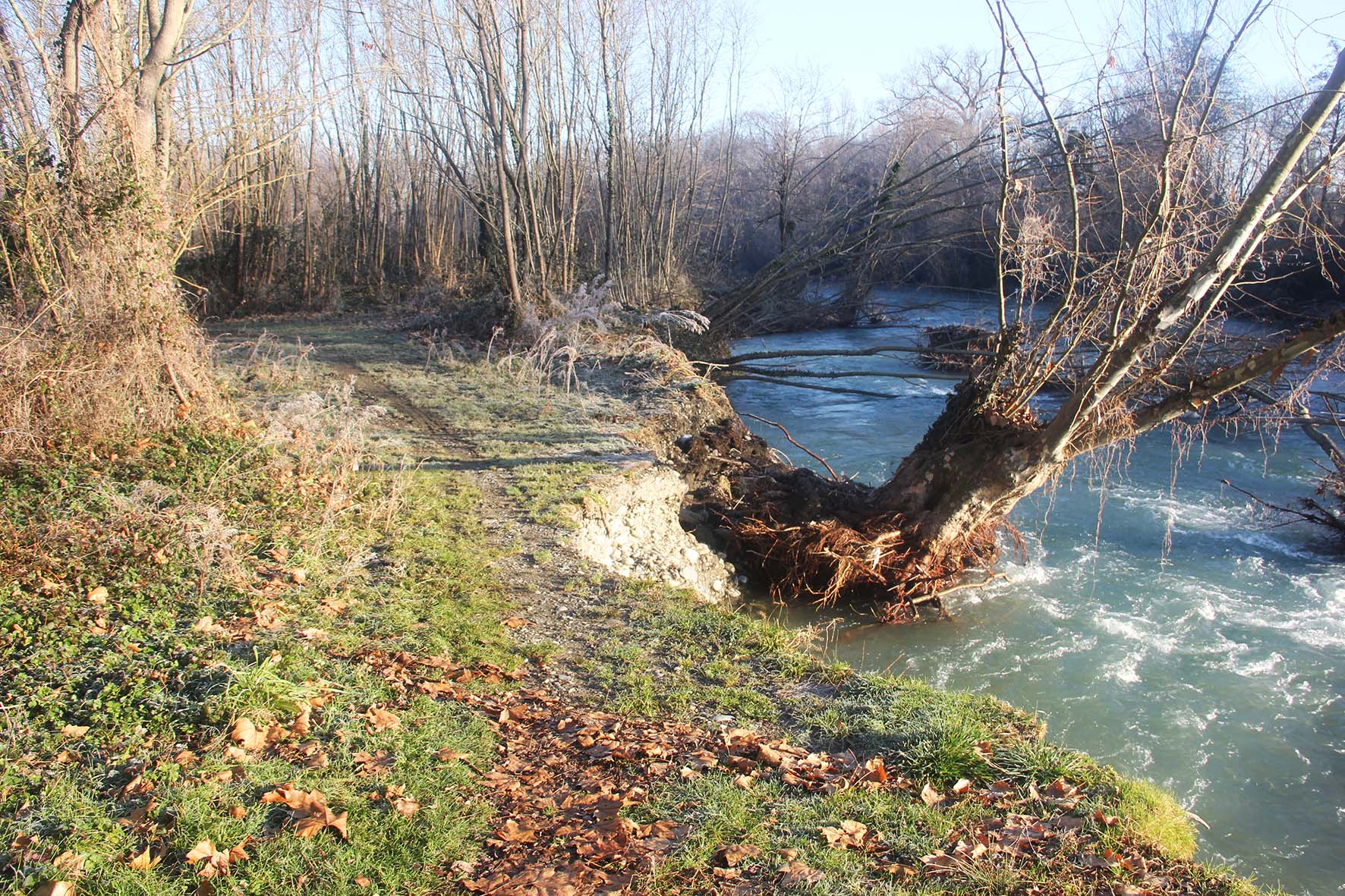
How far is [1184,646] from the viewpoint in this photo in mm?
6945

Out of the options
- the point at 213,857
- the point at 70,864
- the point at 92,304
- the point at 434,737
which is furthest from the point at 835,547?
the point at 92,304

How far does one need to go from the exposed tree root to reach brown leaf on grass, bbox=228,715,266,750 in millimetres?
4733

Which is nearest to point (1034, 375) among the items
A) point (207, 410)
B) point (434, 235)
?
point (207, 410)

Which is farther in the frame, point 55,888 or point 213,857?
point 213,857

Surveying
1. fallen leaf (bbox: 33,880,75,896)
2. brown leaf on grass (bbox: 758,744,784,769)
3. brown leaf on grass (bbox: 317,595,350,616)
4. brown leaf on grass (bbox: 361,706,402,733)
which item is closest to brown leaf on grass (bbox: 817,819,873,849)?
brown leaf on grass (bbox: 758,744,784,769)

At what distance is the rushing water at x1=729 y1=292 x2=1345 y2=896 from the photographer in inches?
203

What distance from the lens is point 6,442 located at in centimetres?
545

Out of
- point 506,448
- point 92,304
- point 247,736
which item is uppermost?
point 92,304

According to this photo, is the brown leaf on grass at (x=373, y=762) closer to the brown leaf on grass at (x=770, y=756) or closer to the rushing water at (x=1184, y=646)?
the brown leaf on grass at (x=770, y=756)

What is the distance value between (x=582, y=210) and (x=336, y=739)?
53.2 ft

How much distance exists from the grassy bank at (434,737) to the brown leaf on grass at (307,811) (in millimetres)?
10

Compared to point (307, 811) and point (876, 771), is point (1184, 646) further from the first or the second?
point (307, 811)

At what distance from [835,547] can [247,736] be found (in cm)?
506

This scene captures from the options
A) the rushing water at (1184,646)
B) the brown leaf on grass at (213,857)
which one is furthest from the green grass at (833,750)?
the brown leaf on grass at (213,857)
